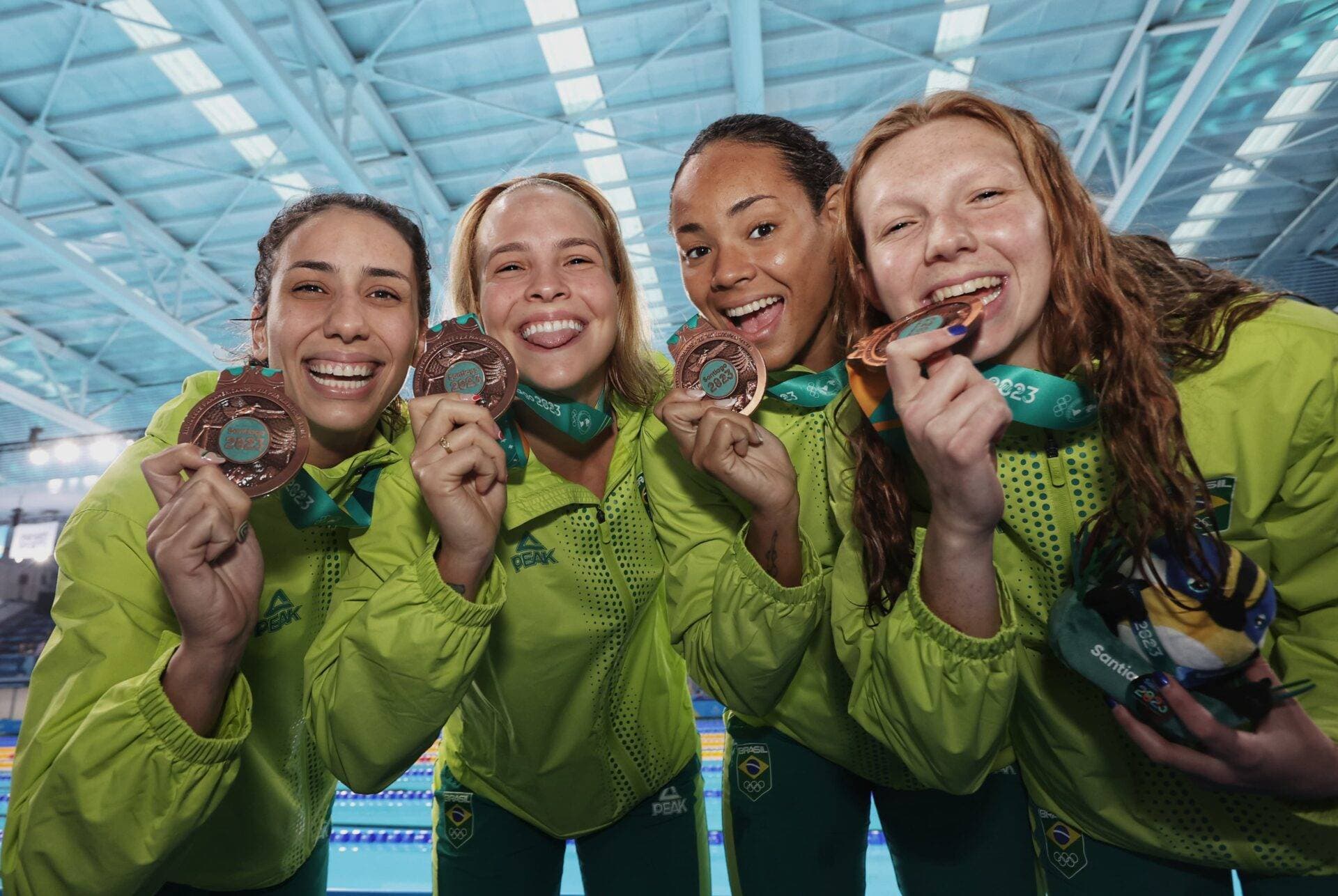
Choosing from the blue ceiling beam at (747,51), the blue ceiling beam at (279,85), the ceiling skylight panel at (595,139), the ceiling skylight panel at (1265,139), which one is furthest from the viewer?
the ceiling skylight panel at (1265,139)

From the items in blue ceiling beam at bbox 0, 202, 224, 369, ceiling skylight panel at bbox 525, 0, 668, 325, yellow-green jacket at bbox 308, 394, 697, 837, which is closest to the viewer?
yellow-green jacket at bbox 308, 394, 697, 837

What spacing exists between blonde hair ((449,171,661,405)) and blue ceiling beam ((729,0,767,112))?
558cm

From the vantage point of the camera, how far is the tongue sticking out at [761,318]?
2838mm

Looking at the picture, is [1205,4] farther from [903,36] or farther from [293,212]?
[293,212]

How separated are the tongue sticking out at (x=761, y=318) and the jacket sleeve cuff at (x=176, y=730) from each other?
1974mm

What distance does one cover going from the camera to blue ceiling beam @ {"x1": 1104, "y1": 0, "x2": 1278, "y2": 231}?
7445 mm

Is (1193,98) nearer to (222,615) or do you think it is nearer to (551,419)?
(551,419)

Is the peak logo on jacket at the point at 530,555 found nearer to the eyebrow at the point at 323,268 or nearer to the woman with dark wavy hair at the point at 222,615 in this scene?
the woman with dark wavy hair at the point at 222,615

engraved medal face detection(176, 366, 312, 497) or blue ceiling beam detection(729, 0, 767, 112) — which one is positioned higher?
blue ceiling beam detection(729, 0, 767, 112)

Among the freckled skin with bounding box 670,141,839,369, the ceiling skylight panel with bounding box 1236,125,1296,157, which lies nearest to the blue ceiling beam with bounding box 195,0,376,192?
the freckled skin with bounding box 670,141,839,369

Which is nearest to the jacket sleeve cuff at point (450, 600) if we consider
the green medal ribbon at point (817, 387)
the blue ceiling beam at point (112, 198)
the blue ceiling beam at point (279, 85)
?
the green medal ribbon at point (817, 387)

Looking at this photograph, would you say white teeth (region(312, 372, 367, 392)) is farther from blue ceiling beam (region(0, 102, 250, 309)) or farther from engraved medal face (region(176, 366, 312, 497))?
blue ceiling beam (region(0, 102, 250, 309))

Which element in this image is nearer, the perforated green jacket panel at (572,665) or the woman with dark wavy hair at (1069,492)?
the woman with dark wavy hair at (1069,492)

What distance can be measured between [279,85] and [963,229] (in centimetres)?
826
